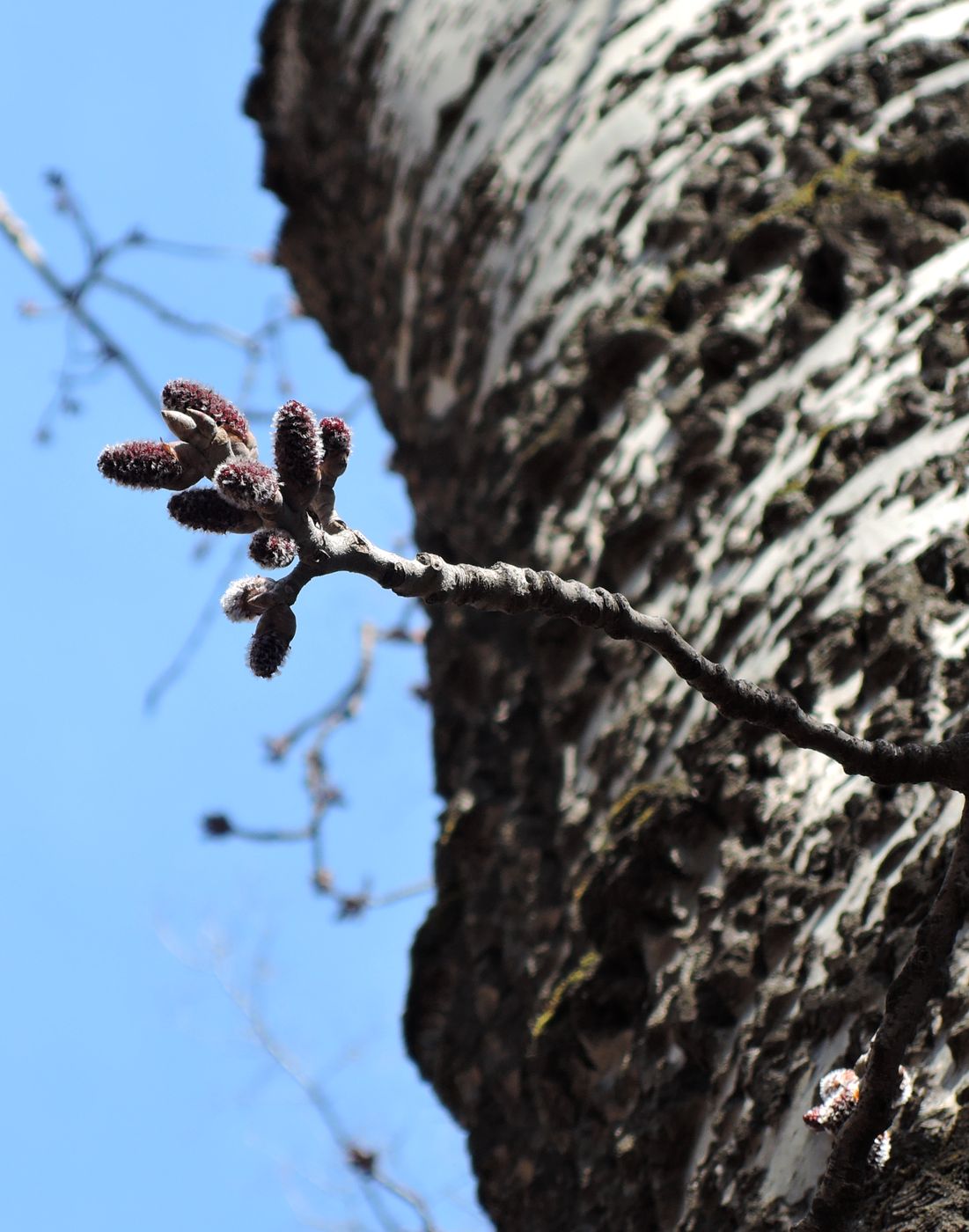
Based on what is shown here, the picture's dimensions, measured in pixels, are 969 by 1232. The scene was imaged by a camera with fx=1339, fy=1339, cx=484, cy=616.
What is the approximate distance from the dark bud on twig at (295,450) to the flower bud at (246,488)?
0.5 inches

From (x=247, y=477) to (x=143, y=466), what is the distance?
0.31 ft

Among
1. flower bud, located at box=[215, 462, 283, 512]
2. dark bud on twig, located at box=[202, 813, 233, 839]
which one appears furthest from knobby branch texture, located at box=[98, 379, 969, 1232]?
dark bud on twig, located at box=[202, 813, 233, 839]

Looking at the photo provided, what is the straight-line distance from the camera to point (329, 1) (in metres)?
4.60

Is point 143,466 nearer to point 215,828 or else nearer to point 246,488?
point 246,488

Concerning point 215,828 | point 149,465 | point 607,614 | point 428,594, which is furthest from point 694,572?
point 215,828

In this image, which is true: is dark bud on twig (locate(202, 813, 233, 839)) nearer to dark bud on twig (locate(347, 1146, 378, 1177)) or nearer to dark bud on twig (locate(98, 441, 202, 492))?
dark bud on twig (locate(347, 1146, 378, 1177))

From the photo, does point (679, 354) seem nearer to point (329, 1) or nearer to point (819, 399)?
point (819, 399)

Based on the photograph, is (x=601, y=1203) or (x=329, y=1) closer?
(x=601, y=1203)

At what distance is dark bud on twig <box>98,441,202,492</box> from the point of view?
3.23 feet

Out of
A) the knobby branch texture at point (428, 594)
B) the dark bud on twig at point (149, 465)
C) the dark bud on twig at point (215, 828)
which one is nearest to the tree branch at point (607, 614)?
the knobby branch texture at point (428, 594)

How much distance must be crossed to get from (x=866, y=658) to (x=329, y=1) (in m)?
3.86

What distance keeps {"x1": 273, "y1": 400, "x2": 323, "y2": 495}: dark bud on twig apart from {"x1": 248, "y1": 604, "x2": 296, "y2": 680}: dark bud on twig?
0.09m

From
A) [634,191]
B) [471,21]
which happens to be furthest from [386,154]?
[634,191]

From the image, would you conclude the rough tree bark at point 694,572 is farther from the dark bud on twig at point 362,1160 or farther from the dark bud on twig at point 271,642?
the dark bud on twig at point 362,1160
